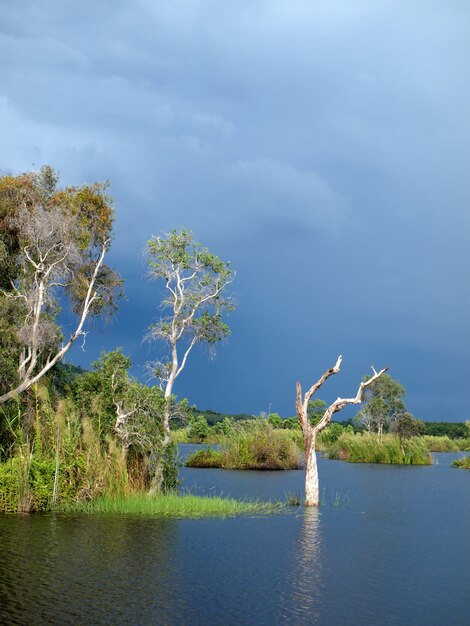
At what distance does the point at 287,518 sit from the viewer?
78.1ft

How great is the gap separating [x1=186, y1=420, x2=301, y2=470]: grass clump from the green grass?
22.0 metres

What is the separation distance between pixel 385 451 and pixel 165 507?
40815 mm

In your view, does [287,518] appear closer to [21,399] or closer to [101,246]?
[21,399]

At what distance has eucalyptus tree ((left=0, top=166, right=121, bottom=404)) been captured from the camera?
85.8 feet

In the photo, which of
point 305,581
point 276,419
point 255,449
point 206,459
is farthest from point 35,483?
point 276,419

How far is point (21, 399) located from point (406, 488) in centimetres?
2203

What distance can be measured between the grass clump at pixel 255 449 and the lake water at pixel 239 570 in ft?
68.3

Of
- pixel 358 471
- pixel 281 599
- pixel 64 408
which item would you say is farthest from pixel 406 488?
pixel 281 599

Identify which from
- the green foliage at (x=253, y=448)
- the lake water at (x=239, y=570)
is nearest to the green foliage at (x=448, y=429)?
the green foliage at (x=253, y=448)

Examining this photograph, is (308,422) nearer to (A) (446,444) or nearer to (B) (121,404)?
(B) (121,404)

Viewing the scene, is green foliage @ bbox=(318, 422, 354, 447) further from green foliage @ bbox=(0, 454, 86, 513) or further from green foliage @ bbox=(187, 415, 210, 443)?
green foliage @ bbox=(0, 454, 86, 513)

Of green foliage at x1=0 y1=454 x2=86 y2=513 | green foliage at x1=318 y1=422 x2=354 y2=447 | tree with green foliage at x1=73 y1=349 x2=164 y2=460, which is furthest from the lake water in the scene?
green foliage at x1=318 y1=422 x2=354 y2=447

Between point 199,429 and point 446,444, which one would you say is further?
point 446,444

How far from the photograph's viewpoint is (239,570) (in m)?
15.8
